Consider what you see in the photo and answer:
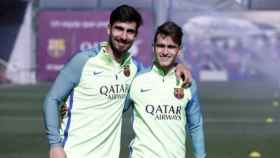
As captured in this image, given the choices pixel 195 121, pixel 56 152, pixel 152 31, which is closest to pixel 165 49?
pixel 195 121

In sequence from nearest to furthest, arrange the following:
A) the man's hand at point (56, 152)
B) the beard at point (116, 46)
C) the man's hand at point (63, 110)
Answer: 1. the man's hand at point (56, 152)
2. the beard at point (116, 46)
3. the man's hand at point (63, 110)

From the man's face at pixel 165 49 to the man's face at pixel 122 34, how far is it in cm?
14

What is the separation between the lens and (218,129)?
14.0 meters

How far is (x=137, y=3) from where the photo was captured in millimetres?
39031

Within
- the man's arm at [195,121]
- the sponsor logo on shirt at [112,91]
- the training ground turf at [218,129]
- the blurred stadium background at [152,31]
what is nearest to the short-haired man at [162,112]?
the man's arm at [195,121]

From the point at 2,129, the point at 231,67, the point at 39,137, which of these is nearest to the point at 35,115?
the point at 2,129

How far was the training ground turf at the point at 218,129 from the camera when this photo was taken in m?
10.8

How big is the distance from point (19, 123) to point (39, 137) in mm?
2939

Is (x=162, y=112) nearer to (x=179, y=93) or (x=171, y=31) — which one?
(x=179, y=93)

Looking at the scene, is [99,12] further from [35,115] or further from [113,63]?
[113,63]

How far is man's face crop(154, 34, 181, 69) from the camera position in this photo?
13.4 ft

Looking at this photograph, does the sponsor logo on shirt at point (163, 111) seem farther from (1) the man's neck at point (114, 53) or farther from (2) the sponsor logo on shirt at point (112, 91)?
(1) the man's neck at point (114, 53)

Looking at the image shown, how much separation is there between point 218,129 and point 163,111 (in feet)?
32.7

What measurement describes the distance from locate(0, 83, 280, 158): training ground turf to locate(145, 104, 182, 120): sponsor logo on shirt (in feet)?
19.1
